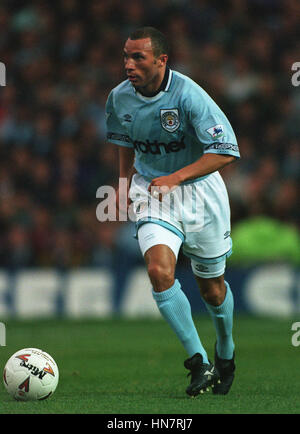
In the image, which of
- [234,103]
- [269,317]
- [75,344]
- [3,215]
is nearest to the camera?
[75,344]

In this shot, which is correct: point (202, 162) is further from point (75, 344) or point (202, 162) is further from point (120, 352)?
point (75, 344)

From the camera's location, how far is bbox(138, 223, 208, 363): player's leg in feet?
17.6

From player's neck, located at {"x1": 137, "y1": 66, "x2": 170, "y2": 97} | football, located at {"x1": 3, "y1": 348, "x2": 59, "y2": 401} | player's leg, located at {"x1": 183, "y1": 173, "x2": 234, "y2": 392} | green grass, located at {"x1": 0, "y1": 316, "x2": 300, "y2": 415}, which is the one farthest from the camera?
player's leg, located at {"x1": 183, "y1": 173, "x2": 234, "y2": 392}

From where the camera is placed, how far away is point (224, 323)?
592 centimetres

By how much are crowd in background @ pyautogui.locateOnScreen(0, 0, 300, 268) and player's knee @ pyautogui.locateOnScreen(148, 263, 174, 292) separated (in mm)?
7563

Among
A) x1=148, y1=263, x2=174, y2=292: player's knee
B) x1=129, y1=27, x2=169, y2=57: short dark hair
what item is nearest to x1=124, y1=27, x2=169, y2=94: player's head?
x1=129, y1=27, x2=169, y2=57: short dark hair

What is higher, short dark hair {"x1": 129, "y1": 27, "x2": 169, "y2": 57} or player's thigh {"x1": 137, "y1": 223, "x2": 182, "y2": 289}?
short dark hair {"x1": 129, "y1": 27, "x2": 169, "y2": 57}

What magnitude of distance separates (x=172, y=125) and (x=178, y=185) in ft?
1.42

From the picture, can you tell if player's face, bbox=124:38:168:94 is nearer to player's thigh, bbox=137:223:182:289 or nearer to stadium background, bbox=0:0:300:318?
player's thigh, bbox=137:223:182:289

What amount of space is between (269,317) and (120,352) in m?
3.99

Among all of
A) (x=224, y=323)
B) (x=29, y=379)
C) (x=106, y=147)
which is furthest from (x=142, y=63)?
(x=106, y=147)

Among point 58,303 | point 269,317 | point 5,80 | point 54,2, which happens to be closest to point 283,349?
point 269,317

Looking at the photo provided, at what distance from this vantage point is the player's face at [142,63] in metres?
5.53

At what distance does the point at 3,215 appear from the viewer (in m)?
13.8
